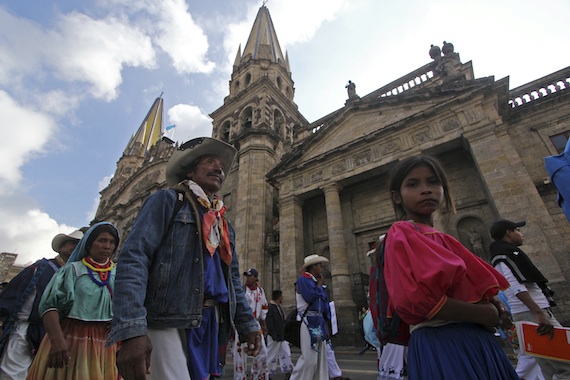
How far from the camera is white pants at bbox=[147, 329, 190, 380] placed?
141cm

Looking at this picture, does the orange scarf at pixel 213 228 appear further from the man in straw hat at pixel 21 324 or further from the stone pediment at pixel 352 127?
the stone pediment at pixel 352 127

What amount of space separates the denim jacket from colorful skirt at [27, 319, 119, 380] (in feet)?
5.67

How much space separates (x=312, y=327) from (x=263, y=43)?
32.3m

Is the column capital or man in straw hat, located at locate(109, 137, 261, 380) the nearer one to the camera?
man in straw hat, located at locate(109, 137, 261, 380)

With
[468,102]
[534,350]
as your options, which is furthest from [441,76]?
[534,350]

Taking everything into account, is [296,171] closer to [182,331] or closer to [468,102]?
[468,102]

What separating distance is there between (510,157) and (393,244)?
11158 mm

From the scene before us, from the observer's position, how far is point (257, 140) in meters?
18.4

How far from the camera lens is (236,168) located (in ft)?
64.1

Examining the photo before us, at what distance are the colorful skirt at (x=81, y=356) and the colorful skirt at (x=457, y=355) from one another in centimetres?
280

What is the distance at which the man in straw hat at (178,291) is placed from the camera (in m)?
1.31

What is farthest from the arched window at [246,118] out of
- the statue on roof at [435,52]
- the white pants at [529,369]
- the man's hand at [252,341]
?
the man's hand at [252,341]

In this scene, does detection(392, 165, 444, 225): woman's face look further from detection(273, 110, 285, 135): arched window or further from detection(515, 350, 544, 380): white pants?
detection(273, 110, 285, 135): arched window

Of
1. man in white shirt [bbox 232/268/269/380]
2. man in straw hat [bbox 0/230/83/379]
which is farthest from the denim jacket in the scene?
man in white shirt [bbox 232/268/269/380]
